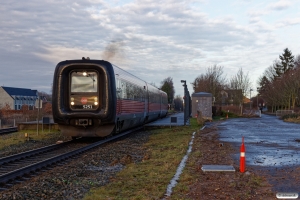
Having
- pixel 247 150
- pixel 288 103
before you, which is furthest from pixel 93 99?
pixel 288 103

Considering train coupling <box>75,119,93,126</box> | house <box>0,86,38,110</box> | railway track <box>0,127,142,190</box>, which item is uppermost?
house <box>0,86,38,110</box>

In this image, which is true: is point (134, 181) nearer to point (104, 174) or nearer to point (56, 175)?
point (104, 174)

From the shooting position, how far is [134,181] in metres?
9.09

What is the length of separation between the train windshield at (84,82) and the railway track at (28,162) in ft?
7.57

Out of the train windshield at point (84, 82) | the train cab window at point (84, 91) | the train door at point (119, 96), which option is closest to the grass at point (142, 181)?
the train cab window at point (84, 91)

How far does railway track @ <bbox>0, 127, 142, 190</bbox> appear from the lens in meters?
9.59

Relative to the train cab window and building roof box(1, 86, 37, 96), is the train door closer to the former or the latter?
the train cab window

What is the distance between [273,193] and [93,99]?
10.8 m

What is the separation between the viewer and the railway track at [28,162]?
9.59 meters

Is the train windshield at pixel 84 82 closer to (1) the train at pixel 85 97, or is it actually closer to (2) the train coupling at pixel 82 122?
(1) the train at pixel 85 97

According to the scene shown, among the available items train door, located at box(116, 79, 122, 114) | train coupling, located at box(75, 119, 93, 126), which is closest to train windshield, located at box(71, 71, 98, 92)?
train coupling, located at box(75, 119, 93, 126)

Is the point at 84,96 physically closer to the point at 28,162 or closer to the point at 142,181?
the point at 28,162

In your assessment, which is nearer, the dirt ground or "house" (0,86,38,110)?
the dirt ground

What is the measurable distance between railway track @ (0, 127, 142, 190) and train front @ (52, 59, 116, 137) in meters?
0.96
